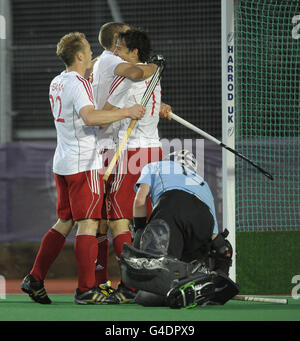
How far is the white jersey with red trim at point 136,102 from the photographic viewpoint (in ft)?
17.3

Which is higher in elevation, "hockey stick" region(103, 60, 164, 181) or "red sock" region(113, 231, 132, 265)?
"hockey stick" region(103, 60, 164, 181)

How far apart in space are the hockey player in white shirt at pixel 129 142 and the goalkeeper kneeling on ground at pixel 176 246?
442mm

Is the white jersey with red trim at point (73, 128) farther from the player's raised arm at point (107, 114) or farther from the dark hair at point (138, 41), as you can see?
the dark hair at point (138, 41)

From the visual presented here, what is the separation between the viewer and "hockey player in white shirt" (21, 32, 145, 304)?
4844mm

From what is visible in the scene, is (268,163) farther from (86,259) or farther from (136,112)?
(86,259)

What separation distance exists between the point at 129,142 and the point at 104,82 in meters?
0.49

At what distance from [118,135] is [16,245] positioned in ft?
11.1

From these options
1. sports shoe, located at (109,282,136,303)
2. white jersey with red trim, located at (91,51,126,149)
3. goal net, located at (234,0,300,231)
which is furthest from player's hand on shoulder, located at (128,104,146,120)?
goal net, located at (234,0,300,231)

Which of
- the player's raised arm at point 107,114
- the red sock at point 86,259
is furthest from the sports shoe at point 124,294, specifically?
the player's raised arm at point 107,114

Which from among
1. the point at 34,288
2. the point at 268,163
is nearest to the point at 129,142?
the point at 34,288

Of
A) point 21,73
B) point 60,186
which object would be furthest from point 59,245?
point 21,73

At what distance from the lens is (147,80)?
5.30m

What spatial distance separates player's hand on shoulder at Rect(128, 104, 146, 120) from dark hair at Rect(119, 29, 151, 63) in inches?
19.9

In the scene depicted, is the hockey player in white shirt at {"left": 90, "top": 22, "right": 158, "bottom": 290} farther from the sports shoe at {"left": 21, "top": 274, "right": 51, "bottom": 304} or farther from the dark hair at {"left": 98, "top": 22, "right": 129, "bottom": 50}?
the sports shoe at {"left": 21, "top": 274, "right": 51, "bottom": 304}
